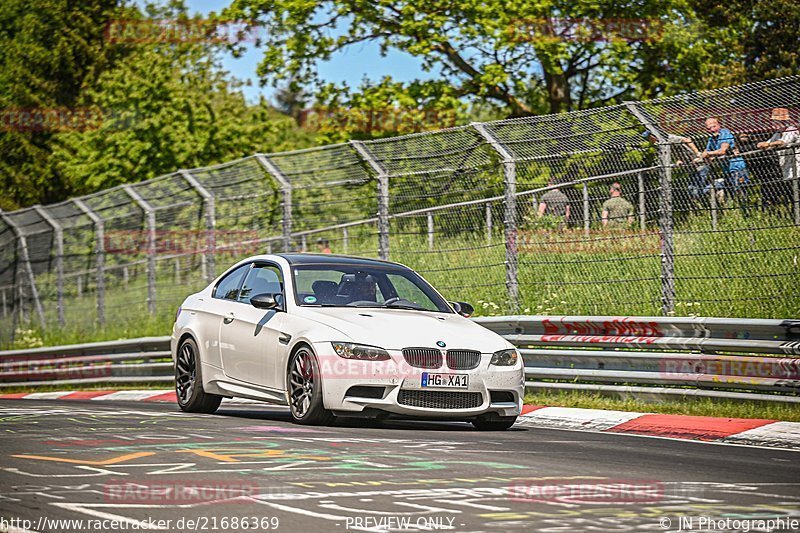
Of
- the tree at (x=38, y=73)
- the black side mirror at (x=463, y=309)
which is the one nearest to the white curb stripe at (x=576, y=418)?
the black side mirror at (x=463, y=309)

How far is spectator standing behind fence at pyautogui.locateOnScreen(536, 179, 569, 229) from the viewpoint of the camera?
1448 cm

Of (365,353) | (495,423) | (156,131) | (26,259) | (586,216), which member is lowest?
(495,423)

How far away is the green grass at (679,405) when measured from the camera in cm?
1134

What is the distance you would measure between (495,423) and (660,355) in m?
2.06

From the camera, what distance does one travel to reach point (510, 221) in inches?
600

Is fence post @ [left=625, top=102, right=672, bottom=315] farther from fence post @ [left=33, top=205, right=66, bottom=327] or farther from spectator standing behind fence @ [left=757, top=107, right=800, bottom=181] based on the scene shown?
fence post @ [left=33, top=205, right=66, bottom=327]

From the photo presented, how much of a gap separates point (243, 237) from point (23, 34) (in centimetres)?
4307

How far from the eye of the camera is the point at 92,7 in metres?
61.0

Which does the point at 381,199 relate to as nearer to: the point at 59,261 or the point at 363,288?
the point at 363,288

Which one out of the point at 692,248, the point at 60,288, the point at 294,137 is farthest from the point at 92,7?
the point at 692,248

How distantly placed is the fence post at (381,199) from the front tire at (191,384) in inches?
186

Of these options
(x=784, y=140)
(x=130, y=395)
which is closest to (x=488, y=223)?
(x=784, y=140)

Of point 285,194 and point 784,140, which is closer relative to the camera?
point 784,140

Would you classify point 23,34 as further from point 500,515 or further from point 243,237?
point 500,515
